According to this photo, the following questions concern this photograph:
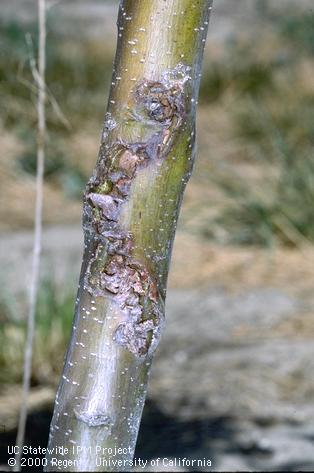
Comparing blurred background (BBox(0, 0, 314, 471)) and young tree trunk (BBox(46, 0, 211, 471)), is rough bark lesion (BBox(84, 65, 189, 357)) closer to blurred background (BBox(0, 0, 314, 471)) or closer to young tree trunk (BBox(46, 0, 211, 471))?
young tree trunk (BBox(46, 0, 211, 471))

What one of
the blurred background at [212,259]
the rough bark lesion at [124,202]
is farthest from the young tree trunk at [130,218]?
the blurred background at [212,259]

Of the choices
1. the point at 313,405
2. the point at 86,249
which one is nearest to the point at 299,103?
the point at 313,405

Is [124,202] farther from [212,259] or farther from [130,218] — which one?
[212,259]

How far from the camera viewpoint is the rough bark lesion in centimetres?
152

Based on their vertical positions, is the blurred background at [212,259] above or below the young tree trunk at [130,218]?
above

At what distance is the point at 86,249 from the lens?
1.57 m

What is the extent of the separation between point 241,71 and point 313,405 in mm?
6455

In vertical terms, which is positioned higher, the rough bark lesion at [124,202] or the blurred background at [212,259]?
the blurred background at [212,259]

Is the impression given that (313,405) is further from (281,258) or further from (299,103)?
(299,103)

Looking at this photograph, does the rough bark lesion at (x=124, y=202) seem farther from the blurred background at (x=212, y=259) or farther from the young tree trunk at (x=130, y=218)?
the blurred background at (x=212, y=259)

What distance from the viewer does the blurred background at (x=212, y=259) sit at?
3.21 metres

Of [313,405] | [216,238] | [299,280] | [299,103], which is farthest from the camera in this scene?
[299,103]

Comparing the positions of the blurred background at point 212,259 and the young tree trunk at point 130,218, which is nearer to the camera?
the young tree trunk at point 130,218

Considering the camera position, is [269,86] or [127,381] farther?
[269,86]
